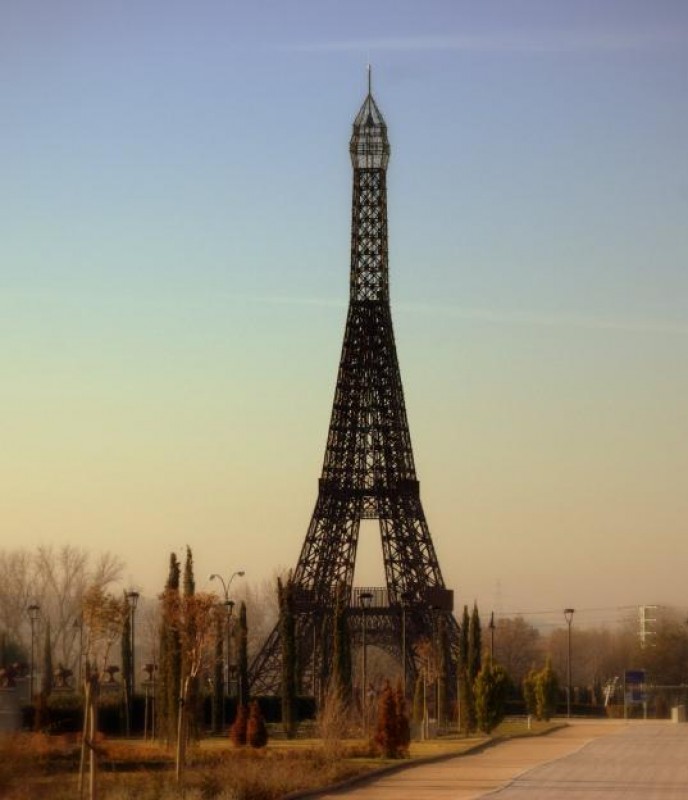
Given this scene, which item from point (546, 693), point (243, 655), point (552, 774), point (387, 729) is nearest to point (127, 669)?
point (243, 655)

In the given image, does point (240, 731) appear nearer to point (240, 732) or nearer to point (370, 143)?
point (240, 732)

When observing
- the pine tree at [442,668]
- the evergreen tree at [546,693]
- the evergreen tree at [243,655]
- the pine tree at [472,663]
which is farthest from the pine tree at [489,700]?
the evergreen tree at [546,693]

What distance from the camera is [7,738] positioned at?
2411cm

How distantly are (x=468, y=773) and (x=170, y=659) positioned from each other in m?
10.5

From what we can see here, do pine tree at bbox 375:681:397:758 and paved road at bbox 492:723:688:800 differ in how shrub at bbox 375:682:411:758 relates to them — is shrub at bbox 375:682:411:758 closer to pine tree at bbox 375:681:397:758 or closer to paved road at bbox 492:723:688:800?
pine tree at bbox 375:681:397:758

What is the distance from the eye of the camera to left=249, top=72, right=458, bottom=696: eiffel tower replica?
76.4 metres

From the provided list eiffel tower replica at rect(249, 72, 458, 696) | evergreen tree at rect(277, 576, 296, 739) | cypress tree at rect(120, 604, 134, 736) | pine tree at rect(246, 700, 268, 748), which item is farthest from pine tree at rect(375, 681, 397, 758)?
eiffel tower replica at rect(249, 72, 458, 696)

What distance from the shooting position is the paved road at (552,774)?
2998 cm

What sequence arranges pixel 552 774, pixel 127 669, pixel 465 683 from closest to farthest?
pixel 552 774 → pixel 127 669 → pixel 465 683

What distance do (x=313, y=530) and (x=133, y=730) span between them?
23610mm

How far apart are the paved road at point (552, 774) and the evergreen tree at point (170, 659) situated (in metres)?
7.18

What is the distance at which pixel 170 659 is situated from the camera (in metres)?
43.6

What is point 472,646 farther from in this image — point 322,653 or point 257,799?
point 257,799

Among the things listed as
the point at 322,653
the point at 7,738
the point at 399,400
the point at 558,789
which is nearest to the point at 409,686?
the point at 322,653
